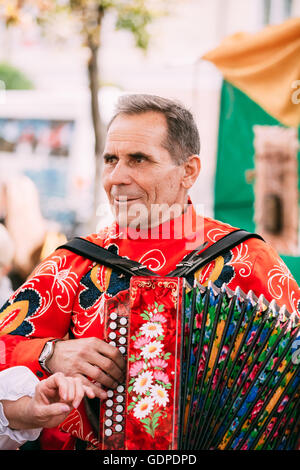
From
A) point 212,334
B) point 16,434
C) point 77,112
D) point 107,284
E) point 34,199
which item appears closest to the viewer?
point 212,334

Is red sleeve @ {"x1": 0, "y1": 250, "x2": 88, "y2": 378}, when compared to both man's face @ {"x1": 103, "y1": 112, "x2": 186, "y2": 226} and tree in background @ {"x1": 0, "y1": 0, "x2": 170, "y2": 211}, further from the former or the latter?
tree in background @ {"x1": 0, "y1": 0, "x2": 170, "y2": 211}

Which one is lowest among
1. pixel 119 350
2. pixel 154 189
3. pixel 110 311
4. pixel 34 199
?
pixel 34 199

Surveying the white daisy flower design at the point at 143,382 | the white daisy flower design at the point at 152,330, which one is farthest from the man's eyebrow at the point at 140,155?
the white daisy flower design at the point at 143,382

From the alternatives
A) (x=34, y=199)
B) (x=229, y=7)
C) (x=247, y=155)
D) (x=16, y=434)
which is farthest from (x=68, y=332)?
(x=229, y=7)

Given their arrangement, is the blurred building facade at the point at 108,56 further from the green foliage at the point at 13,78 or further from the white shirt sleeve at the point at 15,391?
the white shirt sleeve at the point at 15,391

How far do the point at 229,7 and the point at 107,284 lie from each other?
5691mm

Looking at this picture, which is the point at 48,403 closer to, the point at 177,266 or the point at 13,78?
the point at 177,266

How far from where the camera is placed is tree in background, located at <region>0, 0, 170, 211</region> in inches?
202

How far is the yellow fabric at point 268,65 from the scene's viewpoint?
3547 mm

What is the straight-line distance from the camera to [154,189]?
2.35 m

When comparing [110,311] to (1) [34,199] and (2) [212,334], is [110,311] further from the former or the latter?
(1) [34,199]

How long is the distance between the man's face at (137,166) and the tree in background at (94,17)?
2.85 m

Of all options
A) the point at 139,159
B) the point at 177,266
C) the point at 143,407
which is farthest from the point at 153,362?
the point at 139,159

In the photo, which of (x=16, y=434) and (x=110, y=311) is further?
(x=16, y=434)
